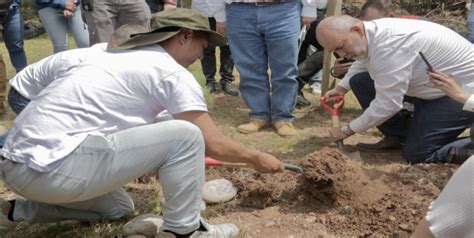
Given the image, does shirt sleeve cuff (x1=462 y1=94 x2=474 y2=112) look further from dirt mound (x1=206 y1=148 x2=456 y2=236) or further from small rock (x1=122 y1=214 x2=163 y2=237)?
small rock (x1=122 y1=214 x2=163 y2=237)

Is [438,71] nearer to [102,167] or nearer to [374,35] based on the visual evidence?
[374,35]

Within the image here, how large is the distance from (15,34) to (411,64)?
163 inches

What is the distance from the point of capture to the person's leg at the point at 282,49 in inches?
190

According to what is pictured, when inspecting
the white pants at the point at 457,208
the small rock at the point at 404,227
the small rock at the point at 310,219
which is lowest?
the small rock at the point at 310,219

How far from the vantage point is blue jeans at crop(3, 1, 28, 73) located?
5.75 meters

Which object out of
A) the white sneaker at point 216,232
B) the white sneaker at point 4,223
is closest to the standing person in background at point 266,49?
the white sneaker at point 216,232

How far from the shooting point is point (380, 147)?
461 cm

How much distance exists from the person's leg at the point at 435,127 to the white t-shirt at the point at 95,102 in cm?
227

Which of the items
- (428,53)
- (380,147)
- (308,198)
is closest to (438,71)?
(428,53)

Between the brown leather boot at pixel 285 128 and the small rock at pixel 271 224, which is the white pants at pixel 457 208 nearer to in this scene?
the small rock at pixel 271 224

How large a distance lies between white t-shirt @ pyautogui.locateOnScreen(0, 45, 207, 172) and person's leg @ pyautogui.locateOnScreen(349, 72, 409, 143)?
2.43 metres

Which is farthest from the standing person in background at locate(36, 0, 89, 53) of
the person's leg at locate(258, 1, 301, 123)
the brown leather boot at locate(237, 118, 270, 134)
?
the person's leg at locate(258, 1, 301, 123)

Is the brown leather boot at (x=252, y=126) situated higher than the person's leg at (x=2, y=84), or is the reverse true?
the person's leg at (x=2, y=84)

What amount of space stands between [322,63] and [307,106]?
21.5 inches
